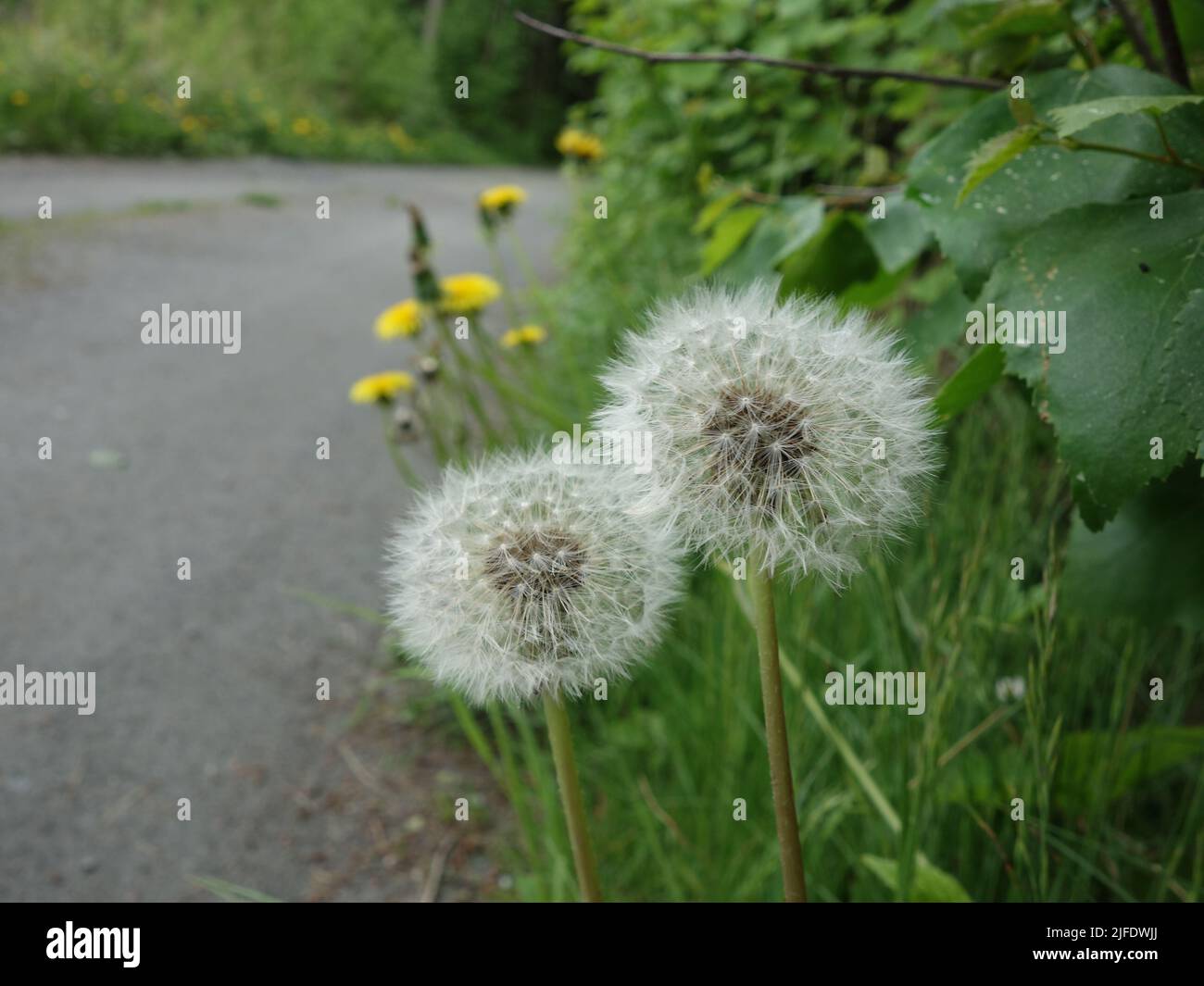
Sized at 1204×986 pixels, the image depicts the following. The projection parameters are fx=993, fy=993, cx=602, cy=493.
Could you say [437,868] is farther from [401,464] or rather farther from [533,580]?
[533,580]

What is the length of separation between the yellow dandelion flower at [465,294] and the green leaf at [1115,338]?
71.7 inches

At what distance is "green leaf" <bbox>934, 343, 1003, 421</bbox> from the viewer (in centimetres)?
83

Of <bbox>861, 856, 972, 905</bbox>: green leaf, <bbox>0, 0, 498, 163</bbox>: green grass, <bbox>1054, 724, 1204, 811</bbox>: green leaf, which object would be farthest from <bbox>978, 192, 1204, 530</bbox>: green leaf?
<bbox>0, 0, 498, 163</bbox>: green grass

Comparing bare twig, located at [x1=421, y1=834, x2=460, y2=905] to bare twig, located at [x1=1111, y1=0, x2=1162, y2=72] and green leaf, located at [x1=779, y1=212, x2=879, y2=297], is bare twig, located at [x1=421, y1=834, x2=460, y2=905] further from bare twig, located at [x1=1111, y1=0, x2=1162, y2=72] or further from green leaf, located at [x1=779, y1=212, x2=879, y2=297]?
bare twig, located at [x1=1111, y1=0, x2=1162, y2=72]

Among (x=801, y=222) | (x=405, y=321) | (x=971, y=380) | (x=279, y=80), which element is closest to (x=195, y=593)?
(x=405, y=321)

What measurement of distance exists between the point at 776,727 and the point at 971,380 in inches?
15.1

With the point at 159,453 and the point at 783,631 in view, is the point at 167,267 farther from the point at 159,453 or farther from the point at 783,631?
the point at 783,631

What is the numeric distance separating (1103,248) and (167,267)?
5.69 meters

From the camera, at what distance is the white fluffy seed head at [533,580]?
749 millimetres

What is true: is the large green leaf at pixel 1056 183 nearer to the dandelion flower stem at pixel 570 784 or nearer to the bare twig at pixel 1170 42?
the bare twig at pixel 1170 42

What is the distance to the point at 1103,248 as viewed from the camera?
78cm

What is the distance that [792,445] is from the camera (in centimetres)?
70

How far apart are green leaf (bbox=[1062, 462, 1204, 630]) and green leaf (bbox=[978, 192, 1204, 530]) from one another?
0.92 ft
